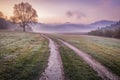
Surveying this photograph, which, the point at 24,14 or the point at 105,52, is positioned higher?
the point at 24,14

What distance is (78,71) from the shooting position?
1173 cm

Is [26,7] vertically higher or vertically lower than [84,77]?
higher

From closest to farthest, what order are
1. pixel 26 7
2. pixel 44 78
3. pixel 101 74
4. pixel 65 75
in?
pixel 44 78
pixel 65 75
pixel 101 74
pixel 26 7

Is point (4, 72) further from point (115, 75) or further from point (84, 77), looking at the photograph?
point (115, 75)

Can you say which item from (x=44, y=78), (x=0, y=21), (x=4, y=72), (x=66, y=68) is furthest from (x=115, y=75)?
(x=0, y=21)

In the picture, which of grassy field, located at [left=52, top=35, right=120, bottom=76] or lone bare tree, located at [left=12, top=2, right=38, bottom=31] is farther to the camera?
lone bare tree, located at [left=12, top=2, right=38, bottom=31]

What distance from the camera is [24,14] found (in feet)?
230

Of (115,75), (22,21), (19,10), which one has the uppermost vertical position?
(19,10)

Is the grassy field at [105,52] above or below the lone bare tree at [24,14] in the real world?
below

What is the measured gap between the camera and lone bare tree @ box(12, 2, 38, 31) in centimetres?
6900

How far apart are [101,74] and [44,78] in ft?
16.4

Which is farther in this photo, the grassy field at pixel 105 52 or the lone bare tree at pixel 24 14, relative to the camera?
the lone bare tree at pixel 24 14

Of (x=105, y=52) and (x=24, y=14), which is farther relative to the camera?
(x=24, y=14)

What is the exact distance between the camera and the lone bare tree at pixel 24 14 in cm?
6900
